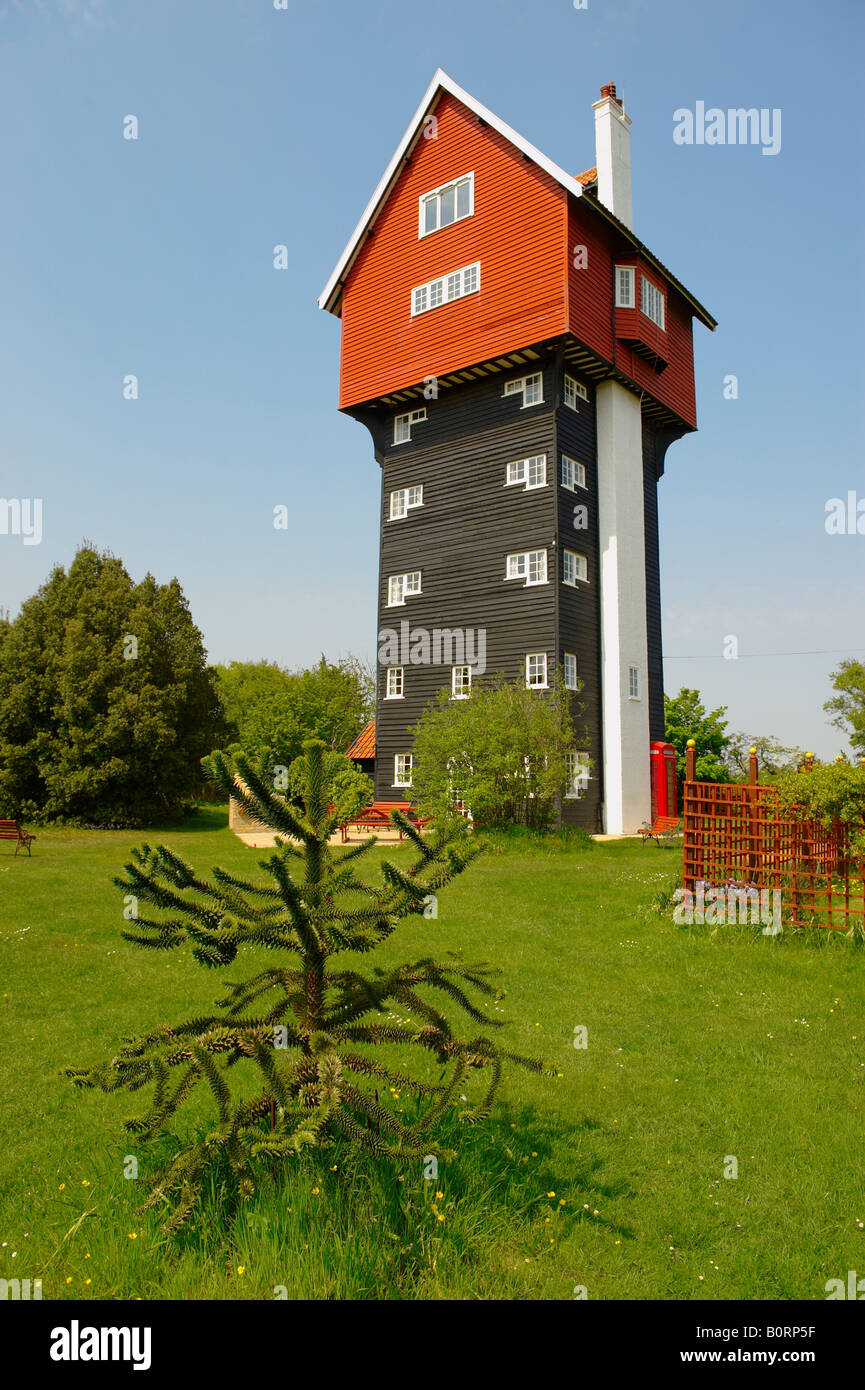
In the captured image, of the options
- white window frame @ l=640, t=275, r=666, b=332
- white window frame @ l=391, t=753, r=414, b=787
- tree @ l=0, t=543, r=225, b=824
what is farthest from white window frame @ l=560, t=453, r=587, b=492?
tree @ l=0, t=543, r=225, b=824

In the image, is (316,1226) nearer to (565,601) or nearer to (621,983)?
(621,983)

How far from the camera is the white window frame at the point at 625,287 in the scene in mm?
27281

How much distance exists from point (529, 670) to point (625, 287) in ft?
43.6

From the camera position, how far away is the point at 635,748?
26828 millimetres

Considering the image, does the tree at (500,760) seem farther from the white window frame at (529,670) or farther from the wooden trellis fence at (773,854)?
the wooden trellis fence at (773,854)

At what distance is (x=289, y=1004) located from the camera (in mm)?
3803

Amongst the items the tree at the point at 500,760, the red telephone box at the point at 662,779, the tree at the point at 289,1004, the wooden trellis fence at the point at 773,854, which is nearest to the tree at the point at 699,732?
the red telephone box at the point at 662,779

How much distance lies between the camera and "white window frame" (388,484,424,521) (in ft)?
96.8

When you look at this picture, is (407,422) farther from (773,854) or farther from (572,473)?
(773,854)

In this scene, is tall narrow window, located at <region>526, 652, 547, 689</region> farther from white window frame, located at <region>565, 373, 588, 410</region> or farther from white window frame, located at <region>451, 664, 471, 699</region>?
white window frame, located at <region>565, 373, 588, 410</region>

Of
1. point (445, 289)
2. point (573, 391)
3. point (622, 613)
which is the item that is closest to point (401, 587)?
point (622, 613)

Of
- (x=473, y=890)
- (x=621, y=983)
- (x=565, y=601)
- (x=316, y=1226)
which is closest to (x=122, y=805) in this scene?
(x=565, y=601)

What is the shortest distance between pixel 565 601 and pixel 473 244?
12.2m
